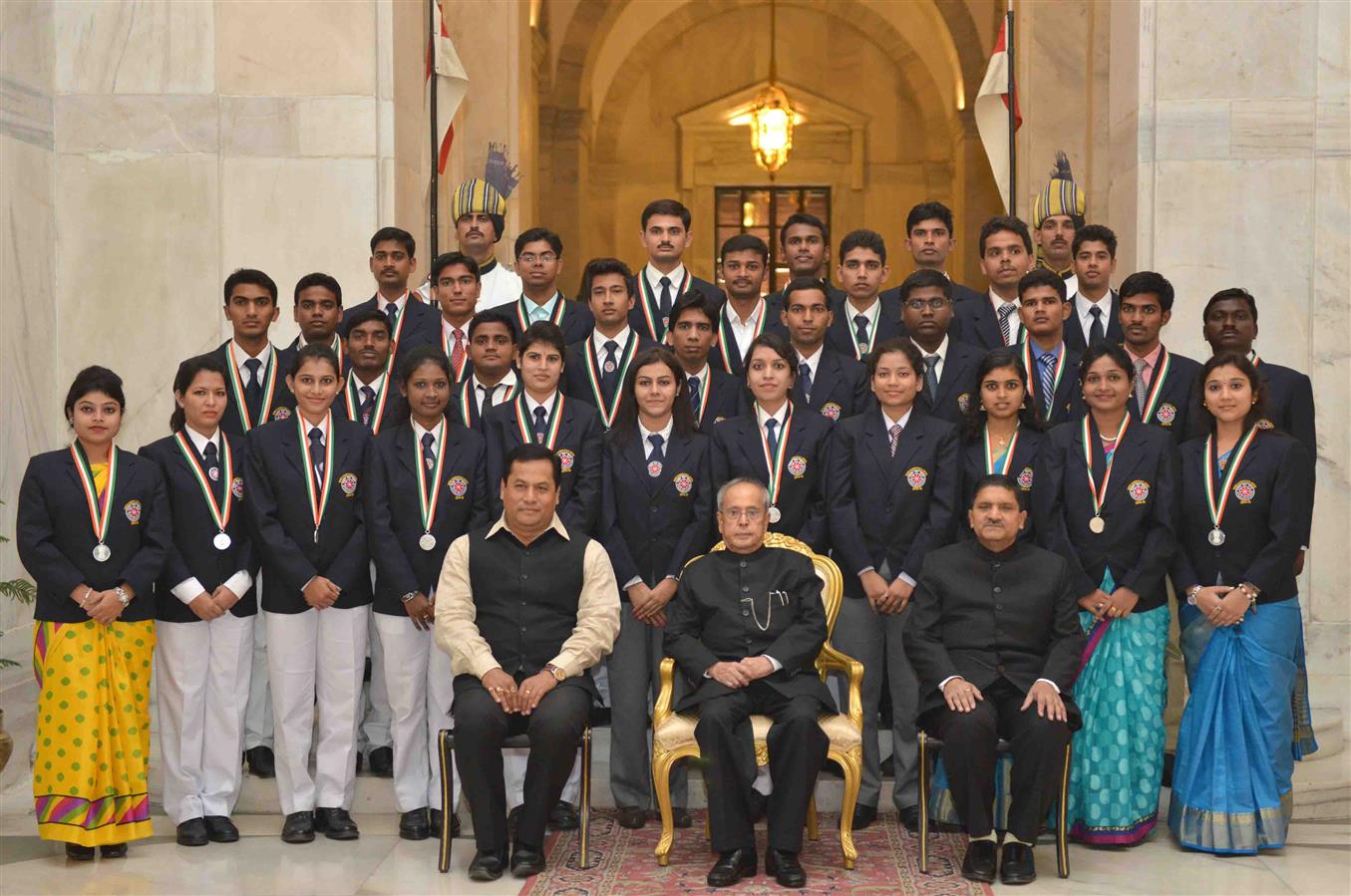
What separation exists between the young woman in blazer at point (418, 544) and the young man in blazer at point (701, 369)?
3.35 feet

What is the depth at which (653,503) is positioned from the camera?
6203mm

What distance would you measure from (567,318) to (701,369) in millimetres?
887

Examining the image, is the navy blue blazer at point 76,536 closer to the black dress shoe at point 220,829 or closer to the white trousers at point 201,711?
the white trousers at point 201,711

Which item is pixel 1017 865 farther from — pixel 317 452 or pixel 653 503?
pixel 317 452

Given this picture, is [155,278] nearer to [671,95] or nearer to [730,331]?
[730,331]

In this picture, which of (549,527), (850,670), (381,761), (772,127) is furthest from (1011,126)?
(772,127)

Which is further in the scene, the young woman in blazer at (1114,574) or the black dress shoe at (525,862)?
the young woman in blazer at (1114,574)

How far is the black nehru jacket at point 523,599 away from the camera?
576cm

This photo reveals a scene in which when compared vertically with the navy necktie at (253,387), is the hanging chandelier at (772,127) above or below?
above

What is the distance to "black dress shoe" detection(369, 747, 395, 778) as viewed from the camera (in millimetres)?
6426

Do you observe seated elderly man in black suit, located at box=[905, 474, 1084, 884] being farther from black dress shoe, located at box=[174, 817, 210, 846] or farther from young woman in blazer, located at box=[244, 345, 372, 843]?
black dress shoe, located at box=[174, 817, 210, 846]

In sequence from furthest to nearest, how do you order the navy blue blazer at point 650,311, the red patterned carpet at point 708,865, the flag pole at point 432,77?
1. the flag pole at point 432,77
2. the navy blue blazer at point 650,311
3. the red patterned carpet at point 708,865

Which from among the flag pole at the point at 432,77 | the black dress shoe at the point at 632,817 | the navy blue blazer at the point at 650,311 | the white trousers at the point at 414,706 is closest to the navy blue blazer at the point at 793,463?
the navy blue blazer at the point at 650,311

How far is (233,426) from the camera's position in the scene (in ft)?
21.5
